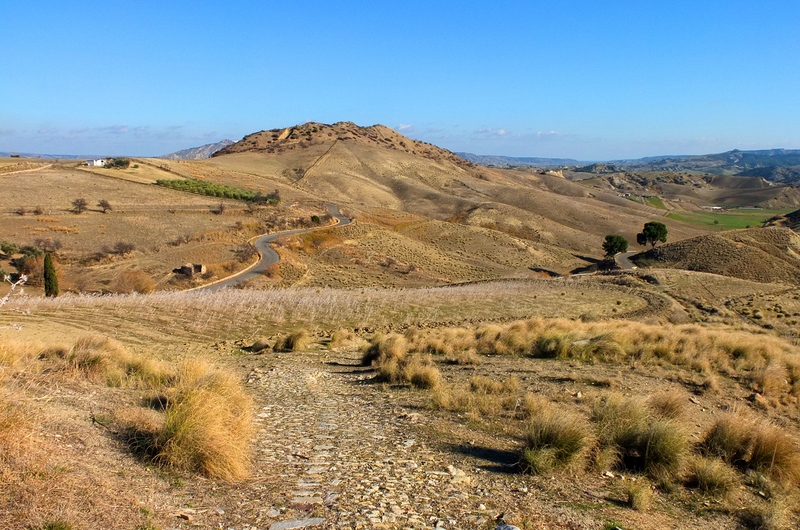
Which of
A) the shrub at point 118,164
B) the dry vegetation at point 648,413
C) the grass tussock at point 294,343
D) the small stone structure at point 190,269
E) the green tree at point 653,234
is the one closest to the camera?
the dry vegetation at point 648,413

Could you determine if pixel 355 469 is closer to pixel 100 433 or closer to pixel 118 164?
pixel 100 433

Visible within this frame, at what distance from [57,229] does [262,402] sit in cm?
4913

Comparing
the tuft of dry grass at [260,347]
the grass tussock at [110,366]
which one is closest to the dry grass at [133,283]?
the tuft of dry grass at [260,347]

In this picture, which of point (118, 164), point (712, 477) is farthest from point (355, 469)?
point (118, 164)

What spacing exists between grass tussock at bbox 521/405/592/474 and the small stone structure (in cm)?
3834

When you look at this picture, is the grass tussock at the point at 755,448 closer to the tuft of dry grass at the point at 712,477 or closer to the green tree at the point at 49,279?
the tuft of dry grass at the point at 712,477

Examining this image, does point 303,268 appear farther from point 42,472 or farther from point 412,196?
point 412,196

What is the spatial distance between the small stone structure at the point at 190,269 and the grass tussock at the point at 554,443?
1510 inches

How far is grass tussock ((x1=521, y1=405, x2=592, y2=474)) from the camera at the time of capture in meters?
6.41

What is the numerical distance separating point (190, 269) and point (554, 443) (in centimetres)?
3918

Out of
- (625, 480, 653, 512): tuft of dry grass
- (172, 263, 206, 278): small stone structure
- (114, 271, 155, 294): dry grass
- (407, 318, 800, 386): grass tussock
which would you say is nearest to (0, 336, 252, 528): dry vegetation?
(625, 480, 653, 512): tuft of dry grass

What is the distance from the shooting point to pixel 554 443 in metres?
6.67

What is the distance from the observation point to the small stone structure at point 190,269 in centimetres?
4141

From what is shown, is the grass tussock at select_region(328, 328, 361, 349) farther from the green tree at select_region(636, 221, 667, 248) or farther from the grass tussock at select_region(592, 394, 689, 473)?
the green tree at select_region(636, 221, 667, 248)
